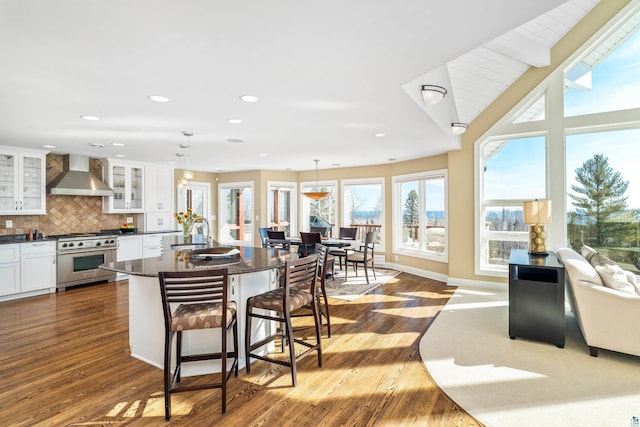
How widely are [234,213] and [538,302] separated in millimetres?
7602

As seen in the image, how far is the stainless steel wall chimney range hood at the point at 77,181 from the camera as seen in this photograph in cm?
611

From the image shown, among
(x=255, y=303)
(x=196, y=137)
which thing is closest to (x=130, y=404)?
(x=255, y=303)

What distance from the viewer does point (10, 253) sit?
5.29m

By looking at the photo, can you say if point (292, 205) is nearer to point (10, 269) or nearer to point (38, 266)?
point (38, 266)

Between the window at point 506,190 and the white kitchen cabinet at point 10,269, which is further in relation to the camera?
the window at point 506,190

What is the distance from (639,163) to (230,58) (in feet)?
18.7

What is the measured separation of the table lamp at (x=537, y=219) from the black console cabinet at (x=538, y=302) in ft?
2.25

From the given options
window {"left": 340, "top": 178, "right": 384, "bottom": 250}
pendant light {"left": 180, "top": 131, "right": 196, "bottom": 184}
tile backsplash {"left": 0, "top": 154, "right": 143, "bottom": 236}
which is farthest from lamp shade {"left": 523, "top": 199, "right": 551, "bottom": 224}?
tile backsplash {"left": 0, "top": 154, "right": 143, "bottom": 236}

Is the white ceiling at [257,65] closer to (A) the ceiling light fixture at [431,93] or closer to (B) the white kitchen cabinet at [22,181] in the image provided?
(A) the ceiling light fixture at [431,93]

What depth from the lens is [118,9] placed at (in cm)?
186

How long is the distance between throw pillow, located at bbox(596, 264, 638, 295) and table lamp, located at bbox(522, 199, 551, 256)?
1032mm

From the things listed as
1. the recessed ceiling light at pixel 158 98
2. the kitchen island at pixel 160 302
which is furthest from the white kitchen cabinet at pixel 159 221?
the recessed ceiling light at pixel 158 98

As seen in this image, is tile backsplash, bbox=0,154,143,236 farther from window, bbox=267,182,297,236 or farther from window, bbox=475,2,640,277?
window, bbox=475,2,640,277

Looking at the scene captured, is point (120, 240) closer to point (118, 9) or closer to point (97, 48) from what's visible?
point (97, 48)
